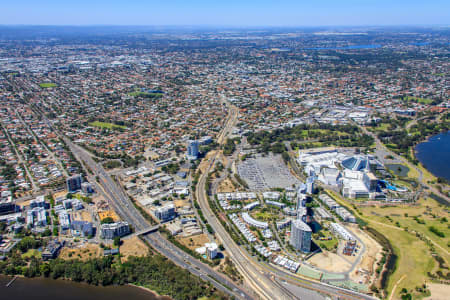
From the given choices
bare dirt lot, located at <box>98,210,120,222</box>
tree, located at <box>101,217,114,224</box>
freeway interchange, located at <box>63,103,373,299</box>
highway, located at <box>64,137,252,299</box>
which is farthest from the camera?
bare dirt lot, located at <box>98,210,120,222</box>

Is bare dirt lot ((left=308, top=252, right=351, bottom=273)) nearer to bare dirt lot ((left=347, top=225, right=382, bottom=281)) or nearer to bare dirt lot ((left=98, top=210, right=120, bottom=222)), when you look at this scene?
bare dirt lot ((left=347, top=225, right=382, bottom=281))

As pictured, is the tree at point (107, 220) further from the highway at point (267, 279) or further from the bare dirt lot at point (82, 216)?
the highway at point (267, 279)

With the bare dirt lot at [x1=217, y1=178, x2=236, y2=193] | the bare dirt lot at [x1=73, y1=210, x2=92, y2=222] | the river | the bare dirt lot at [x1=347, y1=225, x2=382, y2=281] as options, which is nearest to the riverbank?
the river

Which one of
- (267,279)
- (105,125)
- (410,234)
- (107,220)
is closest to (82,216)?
(107,220)

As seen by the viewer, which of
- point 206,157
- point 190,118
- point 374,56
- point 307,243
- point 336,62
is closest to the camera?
point 307,243

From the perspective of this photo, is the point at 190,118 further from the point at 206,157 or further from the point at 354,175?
the point at 354,175

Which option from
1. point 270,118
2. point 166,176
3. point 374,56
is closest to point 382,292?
point 166,176
